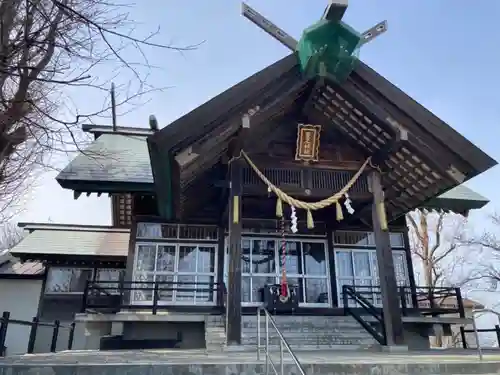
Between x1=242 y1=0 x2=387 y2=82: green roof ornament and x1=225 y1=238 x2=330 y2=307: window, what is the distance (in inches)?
197

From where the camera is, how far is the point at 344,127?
8672mm

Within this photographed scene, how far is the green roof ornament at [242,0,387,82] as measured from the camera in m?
6.72

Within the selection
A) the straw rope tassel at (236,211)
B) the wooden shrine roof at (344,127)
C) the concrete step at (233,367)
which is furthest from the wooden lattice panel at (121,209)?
the concrete step at (233,367)

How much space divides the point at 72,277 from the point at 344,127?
1030cm

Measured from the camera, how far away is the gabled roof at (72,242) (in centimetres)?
1245

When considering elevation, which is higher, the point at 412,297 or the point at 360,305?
the point at 412,297

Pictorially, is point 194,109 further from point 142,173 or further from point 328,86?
point 142,173

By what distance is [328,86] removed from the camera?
7965 mm

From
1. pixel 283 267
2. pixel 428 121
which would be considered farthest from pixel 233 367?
pixel 428 121

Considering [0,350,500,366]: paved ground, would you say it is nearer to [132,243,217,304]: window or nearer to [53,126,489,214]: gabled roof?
[132,243,217,304]: window

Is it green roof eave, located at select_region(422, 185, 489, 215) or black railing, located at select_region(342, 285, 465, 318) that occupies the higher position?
green roof eave, located at select_region(422, 185, 489, 215)

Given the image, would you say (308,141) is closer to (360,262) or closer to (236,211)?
(236,211)

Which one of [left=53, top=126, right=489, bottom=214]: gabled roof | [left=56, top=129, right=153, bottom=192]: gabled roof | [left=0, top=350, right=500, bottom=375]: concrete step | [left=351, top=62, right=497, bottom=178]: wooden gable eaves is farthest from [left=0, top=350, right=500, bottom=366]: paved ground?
[left=53, top=126, right=489, bottom=214]: gabled roof

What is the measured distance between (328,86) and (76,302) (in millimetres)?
10646
